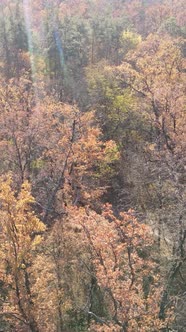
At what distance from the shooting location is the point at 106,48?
160 feet

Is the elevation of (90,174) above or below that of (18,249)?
below

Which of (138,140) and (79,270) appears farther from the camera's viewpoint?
(138,140)

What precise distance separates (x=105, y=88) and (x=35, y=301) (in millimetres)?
25871

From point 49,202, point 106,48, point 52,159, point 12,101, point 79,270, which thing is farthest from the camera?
point 106,48

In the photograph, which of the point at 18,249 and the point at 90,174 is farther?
the point at 90,174

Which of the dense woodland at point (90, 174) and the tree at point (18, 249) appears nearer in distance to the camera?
the tree at point (18, 249)

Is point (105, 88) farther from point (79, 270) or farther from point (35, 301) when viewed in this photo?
point (35, 301)

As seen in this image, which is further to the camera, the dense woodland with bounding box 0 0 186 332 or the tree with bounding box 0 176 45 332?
the dense woodland with bounding box 0 0 186 332

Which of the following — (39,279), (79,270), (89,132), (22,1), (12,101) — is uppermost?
(22,1)

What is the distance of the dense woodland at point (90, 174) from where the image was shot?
15750 mm

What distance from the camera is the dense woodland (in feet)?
51.7

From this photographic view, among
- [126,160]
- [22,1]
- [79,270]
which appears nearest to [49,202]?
[79,270]

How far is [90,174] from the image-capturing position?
98.0 ft

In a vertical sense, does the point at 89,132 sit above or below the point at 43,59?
below
